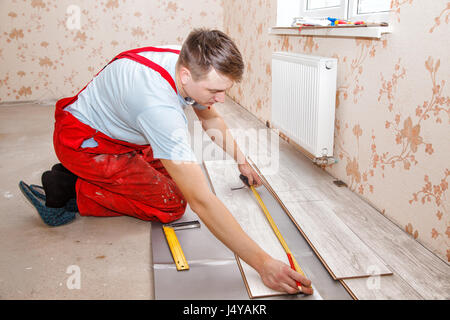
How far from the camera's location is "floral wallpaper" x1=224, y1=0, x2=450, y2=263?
144cm

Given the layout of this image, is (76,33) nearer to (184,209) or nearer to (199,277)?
(184,209)

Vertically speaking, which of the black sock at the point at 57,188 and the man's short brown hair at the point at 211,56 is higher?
the man's short brown hair at the point at 211,56

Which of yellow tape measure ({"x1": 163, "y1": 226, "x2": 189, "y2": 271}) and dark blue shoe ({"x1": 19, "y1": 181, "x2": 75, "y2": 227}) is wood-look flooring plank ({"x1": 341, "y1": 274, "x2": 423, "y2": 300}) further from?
dark blue shoe ({"x1": 19, "y1": 181, "x2": 75, "y2": 227})

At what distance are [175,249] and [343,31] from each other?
4.57 ft

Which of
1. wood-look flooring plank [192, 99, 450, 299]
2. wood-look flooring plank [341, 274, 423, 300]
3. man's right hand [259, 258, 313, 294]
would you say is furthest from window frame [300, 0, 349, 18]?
man's right hand [259, 258, 313, 294]

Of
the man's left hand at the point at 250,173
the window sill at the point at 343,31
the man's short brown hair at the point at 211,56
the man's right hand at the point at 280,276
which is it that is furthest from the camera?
the man's left hand at the point at 250,173

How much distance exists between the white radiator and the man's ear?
103 centimetres

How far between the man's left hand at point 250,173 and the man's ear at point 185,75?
26.8 inches

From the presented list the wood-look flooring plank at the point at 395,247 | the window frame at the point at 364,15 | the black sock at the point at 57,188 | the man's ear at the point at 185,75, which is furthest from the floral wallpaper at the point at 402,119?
the black sock at the point at 57,188

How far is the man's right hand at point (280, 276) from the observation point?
44.4 inches

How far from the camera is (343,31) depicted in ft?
6.67

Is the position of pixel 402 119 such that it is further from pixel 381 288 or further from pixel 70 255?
pixel 70 255

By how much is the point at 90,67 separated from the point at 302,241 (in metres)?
4.34

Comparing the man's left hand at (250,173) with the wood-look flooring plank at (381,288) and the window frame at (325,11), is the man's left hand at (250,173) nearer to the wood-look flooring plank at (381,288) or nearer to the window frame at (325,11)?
the wood-look flooring plank at (381,288)
